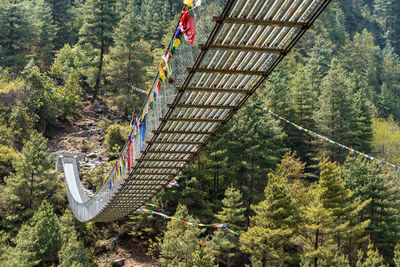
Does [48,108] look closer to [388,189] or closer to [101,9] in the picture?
[101,9]

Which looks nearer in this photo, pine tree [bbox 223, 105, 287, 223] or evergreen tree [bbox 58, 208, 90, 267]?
evergreen tree [bbox 58, 208, 90, 267]

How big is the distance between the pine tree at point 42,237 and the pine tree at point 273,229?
7.25 metres

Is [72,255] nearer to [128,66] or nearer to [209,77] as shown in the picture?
[209,77]

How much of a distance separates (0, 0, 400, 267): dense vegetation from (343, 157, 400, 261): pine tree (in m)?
0.05

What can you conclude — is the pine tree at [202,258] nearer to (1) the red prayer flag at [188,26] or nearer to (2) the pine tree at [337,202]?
(2) the pine tree at [337,202]

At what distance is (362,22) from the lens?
6412 centimetres

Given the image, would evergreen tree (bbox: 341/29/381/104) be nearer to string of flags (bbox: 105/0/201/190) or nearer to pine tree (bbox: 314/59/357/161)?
pine tree (bbox: 314/59/357/161)

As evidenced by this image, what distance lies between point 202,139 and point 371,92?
40579 millimetres

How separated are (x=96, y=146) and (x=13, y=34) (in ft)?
38.2

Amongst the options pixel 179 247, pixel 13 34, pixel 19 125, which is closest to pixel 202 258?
pixel 179 247

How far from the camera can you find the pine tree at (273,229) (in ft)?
49.0

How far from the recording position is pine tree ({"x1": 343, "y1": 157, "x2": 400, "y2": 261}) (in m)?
18.0

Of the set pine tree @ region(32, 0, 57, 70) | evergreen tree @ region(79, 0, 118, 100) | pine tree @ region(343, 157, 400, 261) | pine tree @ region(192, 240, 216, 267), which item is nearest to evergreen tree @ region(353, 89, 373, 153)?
pine tree @ region(343, 157, 400, 261)

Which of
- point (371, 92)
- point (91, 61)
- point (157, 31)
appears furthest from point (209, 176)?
point (371, 92)
